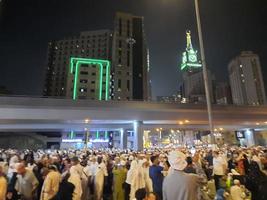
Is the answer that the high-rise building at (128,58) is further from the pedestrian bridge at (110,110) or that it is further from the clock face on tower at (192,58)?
the pedestrian bridge at (110,110)

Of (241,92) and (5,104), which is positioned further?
(241,92)

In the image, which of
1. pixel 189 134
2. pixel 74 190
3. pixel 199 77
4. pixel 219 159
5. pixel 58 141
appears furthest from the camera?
pixel 199 77

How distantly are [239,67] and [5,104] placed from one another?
13887 cm

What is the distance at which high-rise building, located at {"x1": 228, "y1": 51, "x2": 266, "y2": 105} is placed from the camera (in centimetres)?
13462

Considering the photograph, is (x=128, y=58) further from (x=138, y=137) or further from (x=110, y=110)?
(x=110, y=110)

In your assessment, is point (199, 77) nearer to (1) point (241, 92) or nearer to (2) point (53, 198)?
(1) point (241, 92)

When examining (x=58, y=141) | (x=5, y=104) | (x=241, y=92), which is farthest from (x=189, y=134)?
(x=5, y=104)

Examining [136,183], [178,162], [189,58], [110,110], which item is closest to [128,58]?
[189,58]

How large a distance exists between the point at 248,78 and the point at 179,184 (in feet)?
490

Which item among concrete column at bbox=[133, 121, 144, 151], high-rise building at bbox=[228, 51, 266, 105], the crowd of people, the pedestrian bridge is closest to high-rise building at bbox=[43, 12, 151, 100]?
concrete column at bbox=[133, 121, 144, 151]

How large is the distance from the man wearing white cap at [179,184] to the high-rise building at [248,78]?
467 feet

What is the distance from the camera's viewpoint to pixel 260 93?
137 m

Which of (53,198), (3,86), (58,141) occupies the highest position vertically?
(3,86)

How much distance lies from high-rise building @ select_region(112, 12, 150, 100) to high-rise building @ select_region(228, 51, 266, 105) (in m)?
62.3
